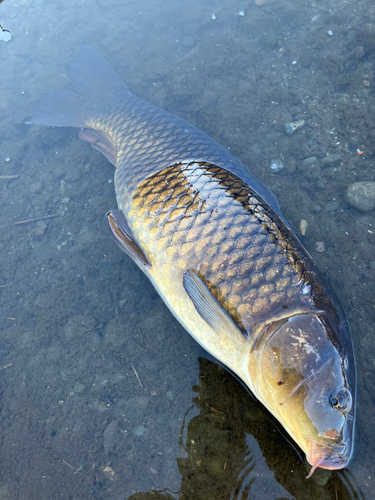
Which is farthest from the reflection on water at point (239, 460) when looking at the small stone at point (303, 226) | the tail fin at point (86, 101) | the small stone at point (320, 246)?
the tail fin at point (86, 101)

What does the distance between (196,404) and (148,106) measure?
3.11 m

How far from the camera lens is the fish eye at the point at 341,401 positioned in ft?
5.56

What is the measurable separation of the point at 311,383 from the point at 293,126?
3.38 m

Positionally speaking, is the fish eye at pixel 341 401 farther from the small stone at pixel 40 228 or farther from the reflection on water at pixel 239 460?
the small stone at pixel 40 228

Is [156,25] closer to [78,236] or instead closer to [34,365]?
[78,236]

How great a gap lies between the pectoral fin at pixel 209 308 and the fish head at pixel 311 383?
0.24 metres

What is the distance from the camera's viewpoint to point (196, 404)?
2.39 meters

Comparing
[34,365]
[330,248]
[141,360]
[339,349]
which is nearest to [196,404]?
[141,360]

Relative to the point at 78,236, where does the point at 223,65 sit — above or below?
above

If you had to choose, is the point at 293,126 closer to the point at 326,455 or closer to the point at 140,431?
the point at 326,455

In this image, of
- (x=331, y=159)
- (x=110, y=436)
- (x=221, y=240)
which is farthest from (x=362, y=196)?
(x=110, y=436)

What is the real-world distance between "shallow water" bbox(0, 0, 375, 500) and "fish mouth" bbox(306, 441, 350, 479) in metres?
0.33

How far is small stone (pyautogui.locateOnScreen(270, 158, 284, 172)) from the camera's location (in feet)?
12.4

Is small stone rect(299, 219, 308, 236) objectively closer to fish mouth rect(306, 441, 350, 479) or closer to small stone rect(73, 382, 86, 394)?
fish mouth rect(306, 441, 350, 479)
